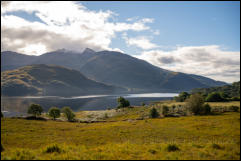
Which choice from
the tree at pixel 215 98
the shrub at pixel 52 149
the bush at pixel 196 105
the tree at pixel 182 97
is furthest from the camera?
the tree at pixel 182 97

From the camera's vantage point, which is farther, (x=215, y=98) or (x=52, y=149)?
(x=215, y=98)

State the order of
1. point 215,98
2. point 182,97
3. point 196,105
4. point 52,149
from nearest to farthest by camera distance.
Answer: point 52,149, point 196,105, point 215,98, point 182,97

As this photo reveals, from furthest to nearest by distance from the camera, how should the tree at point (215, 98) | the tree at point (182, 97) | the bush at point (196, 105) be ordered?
the tree at point (182, 97) → the tree at point (215, 98) → the bush at point (196, 105)

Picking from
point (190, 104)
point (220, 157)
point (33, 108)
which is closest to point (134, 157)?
point (220, 157)

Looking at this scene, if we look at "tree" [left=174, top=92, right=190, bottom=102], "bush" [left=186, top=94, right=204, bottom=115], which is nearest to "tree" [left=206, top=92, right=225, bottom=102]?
"tree" [left=174, top=92, right=190, bottom=102]

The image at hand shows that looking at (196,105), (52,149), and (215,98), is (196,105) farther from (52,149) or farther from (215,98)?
(52,149)

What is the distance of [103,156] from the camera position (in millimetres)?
13906

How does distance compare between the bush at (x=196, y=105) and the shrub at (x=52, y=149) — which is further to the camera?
the bush at (x=196, y=105)

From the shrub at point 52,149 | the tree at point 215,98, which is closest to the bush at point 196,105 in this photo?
the tree at point 215,98

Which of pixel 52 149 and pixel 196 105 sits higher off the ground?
pixel 52 149

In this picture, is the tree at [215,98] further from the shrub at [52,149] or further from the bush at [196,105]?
the shrub at [52,149]

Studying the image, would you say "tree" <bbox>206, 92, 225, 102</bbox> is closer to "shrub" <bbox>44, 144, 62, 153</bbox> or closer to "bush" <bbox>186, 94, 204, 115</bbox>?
"bush" <bbox>186, 94, 204, 115</bbox>

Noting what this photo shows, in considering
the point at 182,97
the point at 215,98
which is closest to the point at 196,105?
the point at 215,98

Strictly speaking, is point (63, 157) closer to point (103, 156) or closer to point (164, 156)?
point (103, 156)
